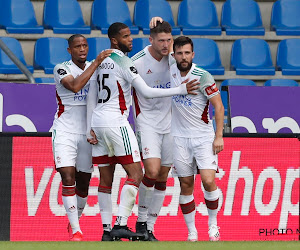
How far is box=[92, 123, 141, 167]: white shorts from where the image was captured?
Answer: 841 centimetres

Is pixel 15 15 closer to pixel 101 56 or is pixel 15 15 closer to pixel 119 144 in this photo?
pixel 101 56

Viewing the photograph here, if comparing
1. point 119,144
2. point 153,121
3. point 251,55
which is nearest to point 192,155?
point 153,121

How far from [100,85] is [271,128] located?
2733 mm

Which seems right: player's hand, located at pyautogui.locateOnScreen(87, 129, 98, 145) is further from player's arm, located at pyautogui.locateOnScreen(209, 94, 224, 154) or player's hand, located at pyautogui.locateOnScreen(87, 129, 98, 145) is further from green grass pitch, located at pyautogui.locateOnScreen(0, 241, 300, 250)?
green grass pitch, located at pyautogui.locateOnScreen(0, 241, 300, 250)

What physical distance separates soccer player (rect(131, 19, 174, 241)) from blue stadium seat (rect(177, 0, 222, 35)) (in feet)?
17.2

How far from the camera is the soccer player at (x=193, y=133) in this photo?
8.54 meters

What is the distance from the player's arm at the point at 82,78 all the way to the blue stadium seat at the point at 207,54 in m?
5.16

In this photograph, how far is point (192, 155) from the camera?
8.76 metres

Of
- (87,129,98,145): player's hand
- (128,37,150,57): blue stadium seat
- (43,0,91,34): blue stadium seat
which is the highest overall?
(43,0,91,34): blue stadium seat

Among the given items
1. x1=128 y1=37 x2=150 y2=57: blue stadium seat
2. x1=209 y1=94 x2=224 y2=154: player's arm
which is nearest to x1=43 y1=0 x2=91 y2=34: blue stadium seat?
x1=128 y1=37 x2=150 y2=57: blue stadium seat

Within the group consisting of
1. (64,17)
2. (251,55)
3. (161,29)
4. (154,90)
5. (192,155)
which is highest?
(64,17)

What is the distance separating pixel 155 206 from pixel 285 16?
255 inches

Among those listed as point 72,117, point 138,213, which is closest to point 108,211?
point 138,213

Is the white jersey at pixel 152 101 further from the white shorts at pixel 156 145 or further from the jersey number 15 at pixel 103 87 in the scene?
the jersey number 15 at pixel 103 87
